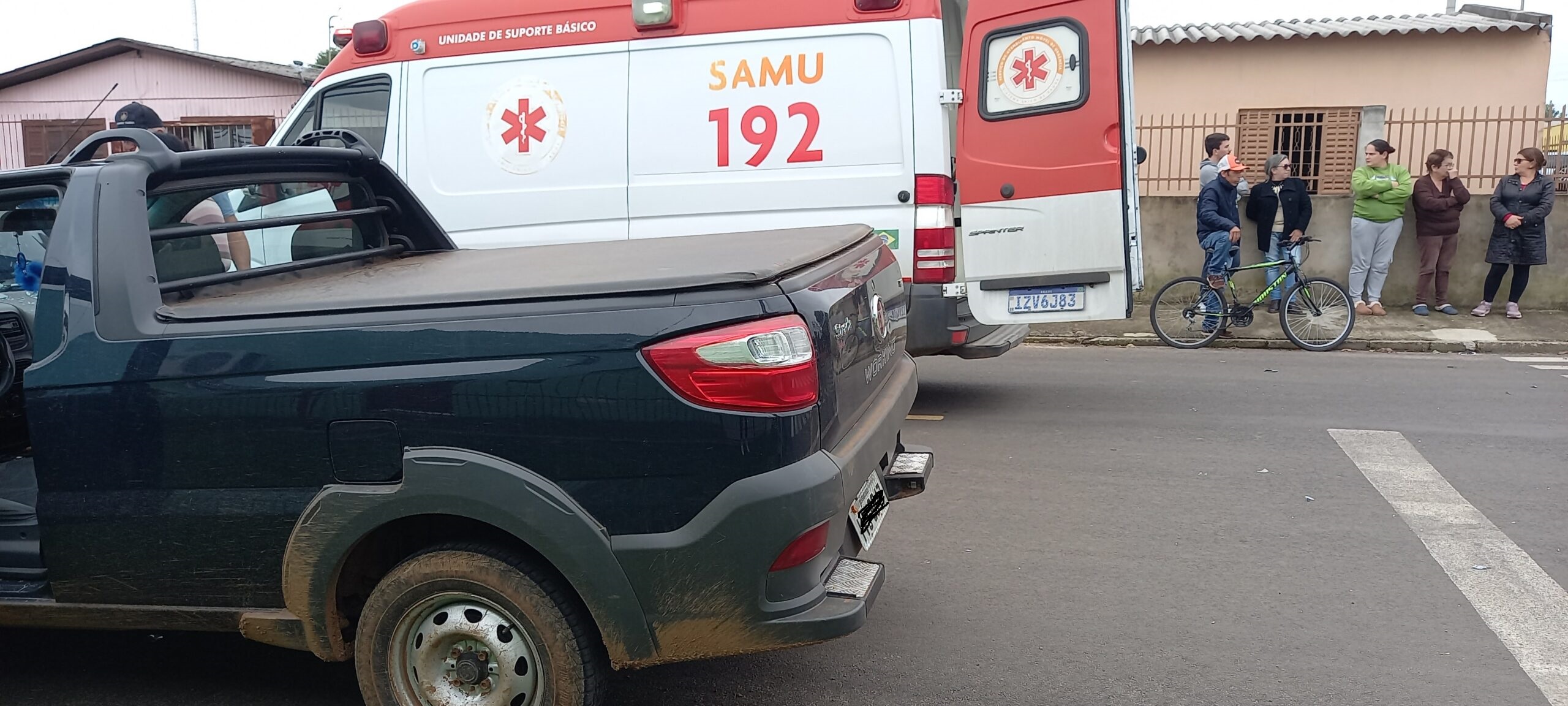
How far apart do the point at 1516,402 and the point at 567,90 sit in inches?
253

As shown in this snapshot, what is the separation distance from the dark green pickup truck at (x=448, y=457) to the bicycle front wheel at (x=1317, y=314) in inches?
321

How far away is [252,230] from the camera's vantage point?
3.54 m

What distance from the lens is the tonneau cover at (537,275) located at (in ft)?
9.14

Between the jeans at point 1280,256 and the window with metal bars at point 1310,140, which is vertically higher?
the window with metal bars at point 1310,140

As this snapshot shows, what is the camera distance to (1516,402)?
7836 millimetres

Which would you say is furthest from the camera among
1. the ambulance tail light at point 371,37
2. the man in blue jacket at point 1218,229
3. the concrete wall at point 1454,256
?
the concrete wall at point 1454,256

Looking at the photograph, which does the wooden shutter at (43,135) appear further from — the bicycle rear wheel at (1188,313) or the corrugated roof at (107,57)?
the bicycle rear wheel at (1188,313)

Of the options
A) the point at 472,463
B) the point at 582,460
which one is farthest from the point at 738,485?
the point at 472,463

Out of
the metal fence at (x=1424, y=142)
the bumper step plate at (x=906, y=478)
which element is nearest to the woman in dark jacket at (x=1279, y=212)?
the metal fence at (x=1424, y=142)

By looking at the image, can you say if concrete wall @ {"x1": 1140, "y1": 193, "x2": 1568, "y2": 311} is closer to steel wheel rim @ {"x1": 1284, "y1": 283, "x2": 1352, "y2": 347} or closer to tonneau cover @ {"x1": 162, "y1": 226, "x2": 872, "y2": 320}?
steel wheel rim @ {"x1": 1284, "y1": 283, "x2": 1352, "y2": 347}

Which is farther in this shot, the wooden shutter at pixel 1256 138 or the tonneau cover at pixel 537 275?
the wooden shutter at pixel 1256 138

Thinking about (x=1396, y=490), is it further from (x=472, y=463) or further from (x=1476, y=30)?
(x=1476, y=30)

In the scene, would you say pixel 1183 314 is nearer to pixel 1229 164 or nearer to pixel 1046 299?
pixel 1229 164

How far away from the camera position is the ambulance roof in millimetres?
6570
